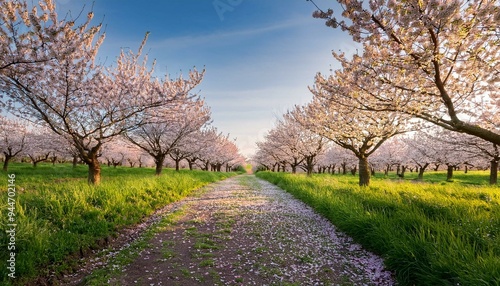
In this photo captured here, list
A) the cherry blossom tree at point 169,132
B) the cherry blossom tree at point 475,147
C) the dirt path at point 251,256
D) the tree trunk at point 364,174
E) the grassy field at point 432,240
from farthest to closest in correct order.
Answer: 1. the cherry blossom tree at point 169,132
2. the cherry blossom tree at point 475,147
3. the tree trunk at point 364,174
4. the dirt path at point 251,256
5. the grassy field at point 432,240

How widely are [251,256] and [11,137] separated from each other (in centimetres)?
4471

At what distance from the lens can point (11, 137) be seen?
3594 cm

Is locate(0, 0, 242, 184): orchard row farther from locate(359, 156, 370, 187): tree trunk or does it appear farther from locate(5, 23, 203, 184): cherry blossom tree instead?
locate(359, 156, 370, 187): tree trunk

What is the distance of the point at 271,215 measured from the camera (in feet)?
36.4

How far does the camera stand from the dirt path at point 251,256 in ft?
17.3

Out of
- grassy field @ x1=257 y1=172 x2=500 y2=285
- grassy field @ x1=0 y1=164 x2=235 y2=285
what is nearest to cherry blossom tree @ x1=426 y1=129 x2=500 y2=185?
grassy field @ x1=257 y1=172 x2=500 y2=285

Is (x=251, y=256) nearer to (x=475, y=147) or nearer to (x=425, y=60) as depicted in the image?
(x=425, y=60)

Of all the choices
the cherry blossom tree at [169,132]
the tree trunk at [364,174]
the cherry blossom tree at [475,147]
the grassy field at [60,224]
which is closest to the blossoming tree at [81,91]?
the grassy field at [60,224]

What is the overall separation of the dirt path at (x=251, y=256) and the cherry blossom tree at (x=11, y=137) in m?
38.8

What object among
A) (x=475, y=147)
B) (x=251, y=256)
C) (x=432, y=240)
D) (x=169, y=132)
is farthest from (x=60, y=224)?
(x=475, y=147)

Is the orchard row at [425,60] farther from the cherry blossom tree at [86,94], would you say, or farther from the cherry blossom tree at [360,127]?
the cherry blossom tree at [86,94]

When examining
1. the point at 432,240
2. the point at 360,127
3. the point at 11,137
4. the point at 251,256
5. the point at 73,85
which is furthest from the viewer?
the point at 11,137

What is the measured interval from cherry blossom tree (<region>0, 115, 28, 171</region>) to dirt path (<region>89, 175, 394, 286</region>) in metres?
38.8

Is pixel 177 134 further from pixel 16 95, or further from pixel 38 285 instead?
pixel 38 285
